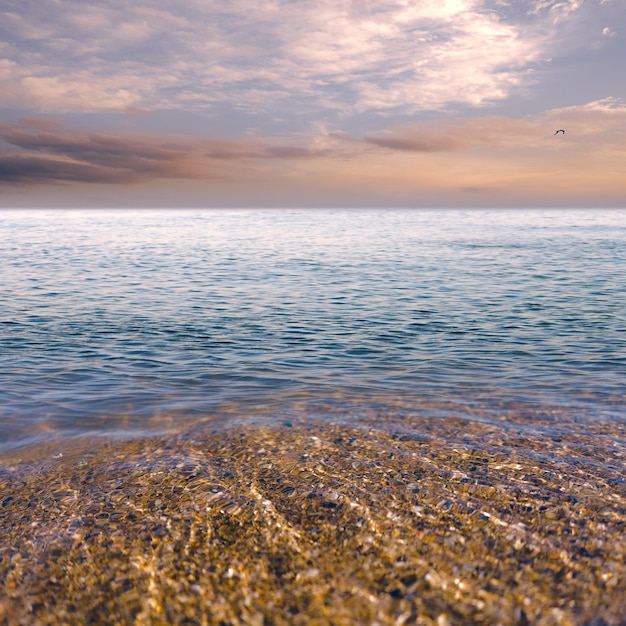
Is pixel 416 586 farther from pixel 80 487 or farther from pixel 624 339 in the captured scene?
pixel 624 339

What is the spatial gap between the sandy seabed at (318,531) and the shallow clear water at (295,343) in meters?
2.37

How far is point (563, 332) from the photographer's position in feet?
68.8

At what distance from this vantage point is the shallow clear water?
12734 millimetres

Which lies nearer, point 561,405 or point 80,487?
point 80,487

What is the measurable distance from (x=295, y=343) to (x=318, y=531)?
13.1m

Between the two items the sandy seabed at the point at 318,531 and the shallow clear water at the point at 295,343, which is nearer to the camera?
the sandy seabed at the point at 318,531

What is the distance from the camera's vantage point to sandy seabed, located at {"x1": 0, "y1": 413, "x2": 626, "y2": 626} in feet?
17.8

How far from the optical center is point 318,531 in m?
6.72

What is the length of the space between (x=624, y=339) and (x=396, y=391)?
35.9 feet

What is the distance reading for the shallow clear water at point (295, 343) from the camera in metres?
12.7

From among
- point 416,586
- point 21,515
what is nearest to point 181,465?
point 21,515

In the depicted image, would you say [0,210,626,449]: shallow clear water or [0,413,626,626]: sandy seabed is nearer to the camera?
[0,413,626,626]: sandy seabed

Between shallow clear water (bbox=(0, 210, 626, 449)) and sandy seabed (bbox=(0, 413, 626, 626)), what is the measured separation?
2.37 metres

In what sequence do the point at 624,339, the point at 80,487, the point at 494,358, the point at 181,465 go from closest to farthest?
1. the point at 80,487
2. the point at 181,465
3. the point at 494,358
4. the point at 624,339
